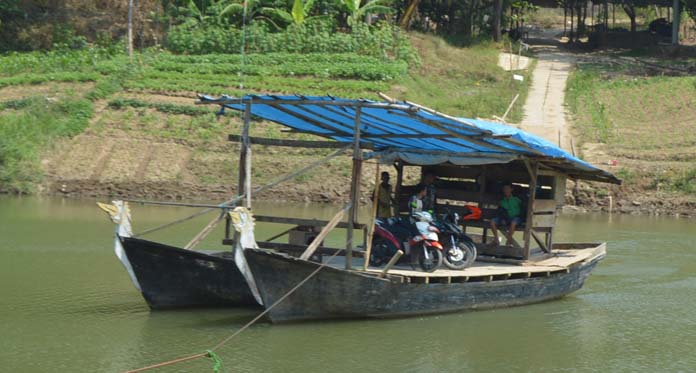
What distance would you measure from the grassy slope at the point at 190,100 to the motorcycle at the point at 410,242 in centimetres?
1152

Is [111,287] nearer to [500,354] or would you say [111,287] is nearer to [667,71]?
[500,354]

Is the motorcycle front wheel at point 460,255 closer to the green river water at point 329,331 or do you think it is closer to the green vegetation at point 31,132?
the green river water at point 329,331

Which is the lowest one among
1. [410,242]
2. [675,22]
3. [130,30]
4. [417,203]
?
[410,242]

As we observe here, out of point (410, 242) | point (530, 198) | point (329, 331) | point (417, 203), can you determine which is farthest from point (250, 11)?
point (329, 331)

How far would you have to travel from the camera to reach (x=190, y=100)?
28234 millimetres

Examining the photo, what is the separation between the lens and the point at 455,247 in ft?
42.2

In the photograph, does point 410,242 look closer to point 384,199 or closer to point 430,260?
point 430,260

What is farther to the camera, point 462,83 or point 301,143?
point 462,83

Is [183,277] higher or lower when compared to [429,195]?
lower

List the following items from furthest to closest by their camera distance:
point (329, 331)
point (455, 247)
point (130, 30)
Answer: point (130, 30) → point (455, 247) → point (329, 331)

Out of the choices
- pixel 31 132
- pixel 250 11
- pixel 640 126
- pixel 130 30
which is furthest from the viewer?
pixel 250 11

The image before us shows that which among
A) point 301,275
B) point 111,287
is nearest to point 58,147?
point 111,287

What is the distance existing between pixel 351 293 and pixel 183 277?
2.13m

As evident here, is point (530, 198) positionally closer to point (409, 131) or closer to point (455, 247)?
point (455, 247)
